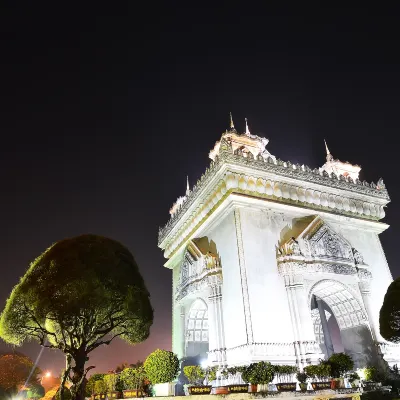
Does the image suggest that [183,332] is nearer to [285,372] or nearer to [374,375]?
[285,372]

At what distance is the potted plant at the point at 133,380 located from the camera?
15.7 m

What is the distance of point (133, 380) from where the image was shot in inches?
642

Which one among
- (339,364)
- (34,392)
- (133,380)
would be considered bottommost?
(133,380)

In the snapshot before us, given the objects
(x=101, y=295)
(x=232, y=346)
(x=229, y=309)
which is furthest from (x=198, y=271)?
(x=101, y=295)

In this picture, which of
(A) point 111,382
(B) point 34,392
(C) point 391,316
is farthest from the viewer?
(B) point 34,392

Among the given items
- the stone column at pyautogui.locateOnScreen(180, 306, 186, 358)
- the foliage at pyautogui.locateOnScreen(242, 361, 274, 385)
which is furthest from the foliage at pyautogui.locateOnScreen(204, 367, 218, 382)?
the stone column at pyautogui.locateOnScreen(180, 306, 186, 358)

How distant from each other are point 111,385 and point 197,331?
7.60 m

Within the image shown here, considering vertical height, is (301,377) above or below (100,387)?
below

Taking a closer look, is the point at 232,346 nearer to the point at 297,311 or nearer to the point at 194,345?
the point at 297,311

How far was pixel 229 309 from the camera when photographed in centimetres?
1805

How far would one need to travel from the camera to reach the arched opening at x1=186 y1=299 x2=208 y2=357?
2297cm

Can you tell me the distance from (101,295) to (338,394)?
8.86 m

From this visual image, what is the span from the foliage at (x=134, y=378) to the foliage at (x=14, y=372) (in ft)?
91.0

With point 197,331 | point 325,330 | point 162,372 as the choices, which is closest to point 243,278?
point 162,372
